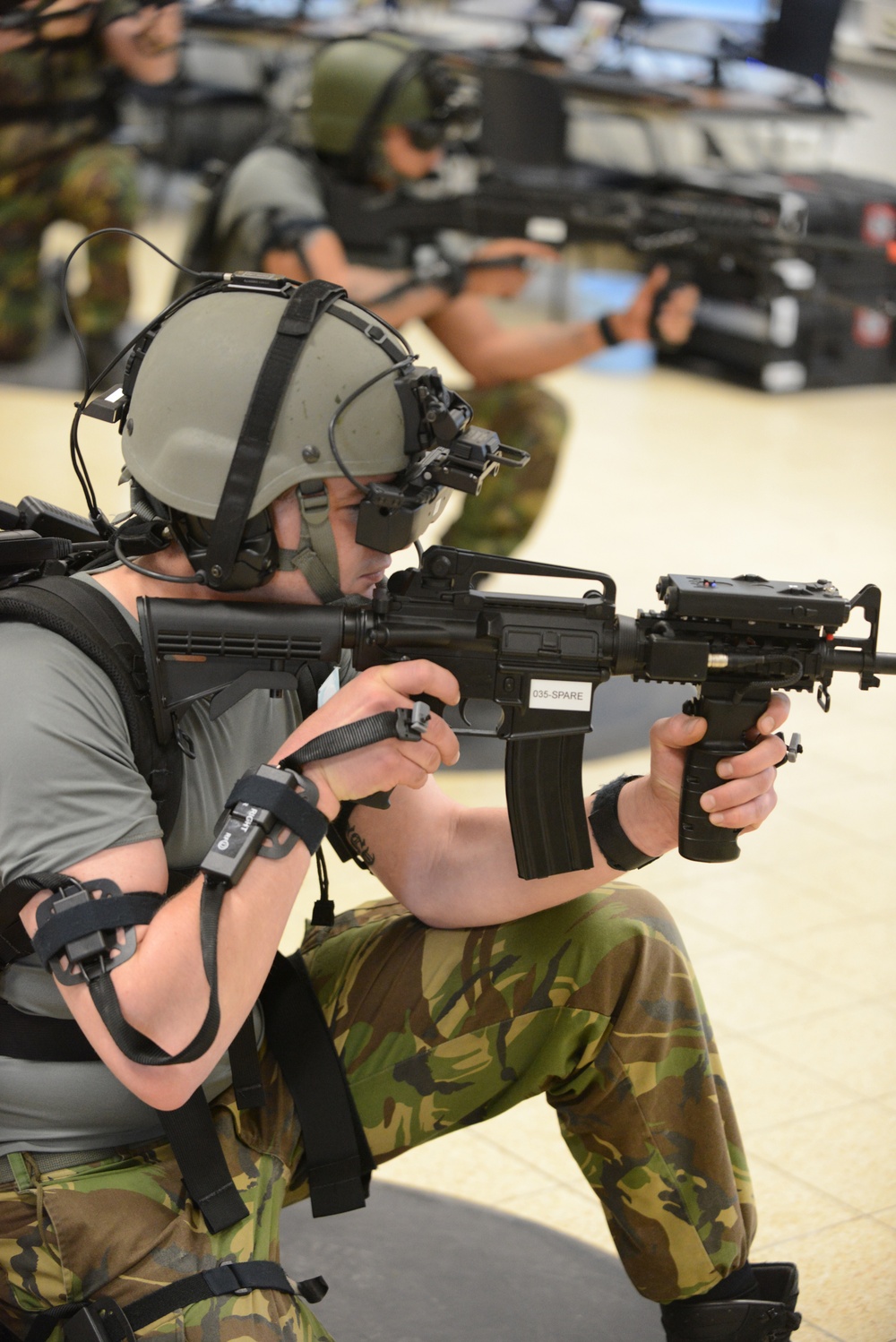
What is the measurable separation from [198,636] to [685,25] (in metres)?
6.89

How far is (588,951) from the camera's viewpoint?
1.63 m

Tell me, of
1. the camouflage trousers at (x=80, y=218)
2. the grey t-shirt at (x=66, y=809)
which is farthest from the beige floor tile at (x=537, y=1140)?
the camouflage trousers at (x=80, y=218)

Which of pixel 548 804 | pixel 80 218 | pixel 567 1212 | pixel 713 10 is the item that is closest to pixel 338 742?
pixel 548 804

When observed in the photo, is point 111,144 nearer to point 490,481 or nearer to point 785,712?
point 490,481

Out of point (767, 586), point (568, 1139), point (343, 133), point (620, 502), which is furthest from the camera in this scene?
point (620, 502)

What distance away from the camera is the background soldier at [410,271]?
3.75 meters

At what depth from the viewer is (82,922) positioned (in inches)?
51.4

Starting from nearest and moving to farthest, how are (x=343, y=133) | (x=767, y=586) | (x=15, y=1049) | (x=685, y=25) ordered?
1. (x=15, y=1049)
2. (x=767, y=586)
3. (x=343, y=133)
4. (x=685, y=25)

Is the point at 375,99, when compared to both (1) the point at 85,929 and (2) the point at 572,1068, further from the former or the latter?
(1) the point at 85,929

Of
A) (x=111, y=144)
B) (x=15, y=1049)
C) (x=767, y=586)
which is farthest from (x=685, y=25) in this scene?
(x=15, y=1049)

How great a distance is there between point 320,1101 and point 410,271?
2.71 metres

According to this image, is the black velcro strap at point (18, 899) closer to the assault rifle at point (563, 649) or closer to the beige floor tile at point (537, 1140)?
the assault rifle at point (563, 649)

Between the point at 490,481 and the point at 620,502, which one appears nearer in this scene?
the point at 490,481

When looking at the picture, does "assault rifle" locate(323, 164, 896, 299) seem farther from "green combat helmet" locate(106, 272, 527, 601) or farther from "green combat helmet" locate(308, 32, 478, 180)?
"green combat helmet" locate(106, 272, 527, 601)
